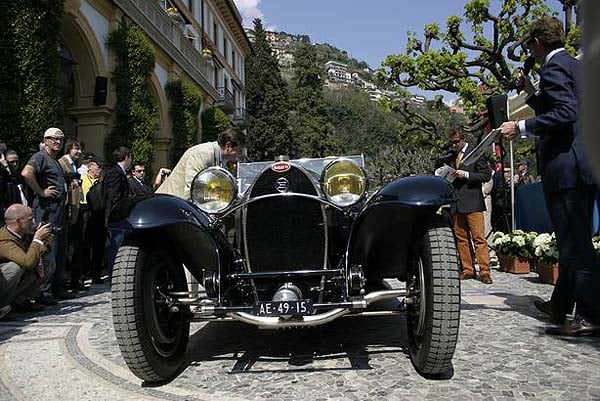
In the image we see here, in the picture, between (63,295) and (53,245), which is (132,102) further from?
(53,245)

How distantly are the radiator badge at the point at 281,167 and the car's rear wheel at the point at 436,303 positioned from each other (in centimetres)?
88

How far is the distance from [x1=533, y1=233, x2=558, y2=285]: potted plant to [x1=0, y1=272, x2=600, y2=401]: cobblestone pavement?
41.7 inches

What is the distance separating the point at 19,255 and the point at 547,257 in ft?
16.3

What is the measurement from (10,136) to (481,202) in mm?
6647

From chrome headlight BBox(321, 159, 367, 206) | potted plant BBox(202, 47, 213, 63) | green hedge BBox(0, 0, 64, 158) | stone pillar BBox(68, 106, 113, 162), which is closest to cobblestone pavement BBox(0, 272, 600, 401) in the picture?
chrome headlight BBox(321, 159, 367, 206)

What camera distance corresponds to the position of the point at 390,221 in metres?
2.89

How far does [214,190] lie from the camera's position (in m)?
3.09

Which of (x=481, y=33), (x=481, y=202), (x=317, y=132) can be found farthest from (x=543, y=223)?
(x=317, y=132)

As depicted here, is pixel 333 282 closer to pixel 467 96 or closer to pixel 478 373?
pixel 478 373

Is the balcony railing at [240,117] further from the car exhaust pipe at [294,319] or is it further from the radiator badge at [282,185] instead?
the car exhaust pipe at [294,319]

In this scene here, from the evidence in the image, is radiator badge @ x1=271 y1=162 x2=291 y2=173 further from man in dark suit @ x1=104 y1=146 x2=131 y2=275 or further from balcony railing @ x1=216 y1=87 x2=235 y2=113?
balcony railing @ x1=216 y1=87 x2=235 y2=113

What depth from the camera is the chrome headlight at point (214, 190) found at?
10.0 feet

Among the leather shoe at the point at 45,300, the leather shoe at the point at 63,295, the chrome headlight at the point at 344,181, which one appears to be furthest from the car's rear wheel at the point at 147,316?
the leather shoe at the point at 63,295

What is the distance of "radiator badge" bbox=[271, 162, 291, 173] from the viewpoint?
9.91 ft
